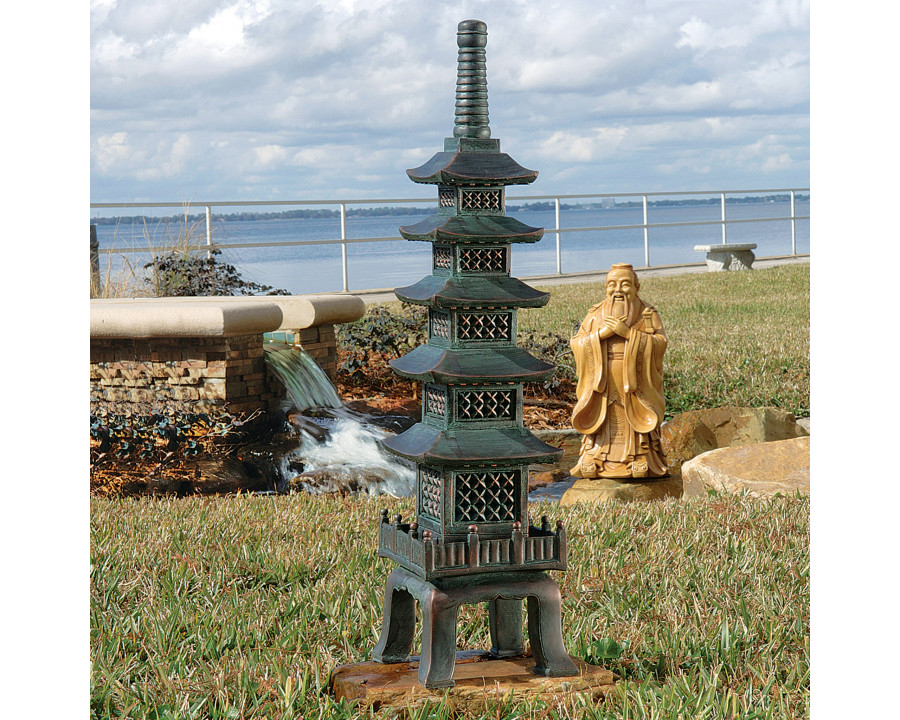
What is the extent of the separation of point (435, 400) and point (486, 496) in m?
0.36

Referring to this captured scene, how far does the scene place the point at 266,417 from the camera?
8.74 m

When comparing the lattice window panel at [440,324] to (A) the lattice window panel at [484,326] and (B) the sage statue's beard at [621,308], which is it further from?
(B) the sage statue's beard at [621,308]

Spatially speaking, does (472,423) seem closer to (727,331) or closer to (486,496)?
(486,496)

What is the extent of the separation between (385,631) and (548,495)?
4621 millimetres

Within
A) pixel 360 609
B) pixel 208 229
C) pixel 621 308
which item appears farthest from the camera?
pixel 208 229

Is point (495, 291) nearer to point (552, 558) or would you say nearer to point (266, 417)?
point (552, 558)

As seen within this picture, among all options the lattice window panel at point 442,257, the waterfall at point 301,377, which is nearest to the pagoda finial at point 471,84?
the lattice window panel at point 442,257

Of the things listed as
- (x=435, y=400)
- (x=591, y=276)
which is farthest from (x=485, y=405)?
(x=591, y=276)

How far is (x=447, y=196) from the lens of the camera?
3566 mm

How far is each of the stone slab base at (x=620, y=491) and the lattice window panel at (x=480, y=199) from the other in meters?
3.94

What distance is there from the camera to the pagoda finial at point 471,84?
138 inches

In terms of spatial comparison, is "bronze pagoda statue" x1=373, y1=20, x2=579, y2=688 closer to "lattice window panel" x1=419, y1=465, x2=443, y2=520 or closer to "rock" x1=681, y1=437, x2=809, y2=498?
"lattice window panel" x1=419, y1=465, x2=443, y2=520

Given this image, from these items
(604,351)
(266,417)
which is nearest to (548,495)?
(604,351)

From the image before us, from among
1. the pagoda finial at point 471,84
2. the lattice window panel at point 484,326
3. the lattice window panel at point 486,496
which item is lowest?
the lattice window panel at point 486,496
